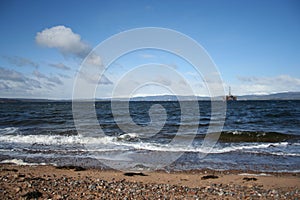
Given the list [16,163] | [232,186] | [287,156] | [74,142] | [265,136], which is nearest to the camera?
Result: [232,186]

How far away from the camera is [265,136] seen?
19.8 meters

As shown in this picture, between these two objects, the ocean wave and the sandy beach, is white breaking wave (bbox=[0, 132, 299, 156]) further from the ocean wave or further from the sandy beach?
the sandy beach

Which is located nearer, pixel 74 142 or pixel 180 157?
pixel 180 157

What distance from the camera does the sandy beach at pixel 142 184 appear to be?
681 centimetres

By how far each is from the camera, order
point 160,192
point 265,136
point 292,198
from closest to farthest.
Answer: point 292,198, point 160,192, point 265,136

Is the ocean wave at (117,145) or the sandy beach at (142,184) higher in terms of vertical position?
the sandy beach at (142,184)

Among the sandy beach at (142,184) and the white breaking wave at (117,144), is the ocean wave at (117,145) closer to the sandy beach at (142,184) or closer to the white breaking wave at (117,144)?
the white breaking wave at (117,144)

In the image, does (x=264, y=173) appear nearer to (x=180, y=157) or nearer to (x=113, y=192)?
(x=180, y=157)

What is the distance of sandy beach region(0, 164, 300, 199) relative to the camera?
6.81 meters

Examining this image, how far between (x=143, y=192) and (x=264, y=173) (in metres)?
5.16

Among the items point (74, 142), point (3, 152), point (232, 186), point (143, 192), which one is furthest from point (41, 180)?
point (74, 142)

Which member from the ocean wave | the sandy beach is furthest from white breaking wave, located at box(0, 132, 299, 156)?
the sandy beach

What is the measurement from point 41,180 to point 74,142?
9.34m

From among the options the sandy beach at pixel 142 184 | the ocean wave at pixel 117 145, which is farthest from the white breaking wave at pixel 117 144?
the sandy beach at pixel 142 184
